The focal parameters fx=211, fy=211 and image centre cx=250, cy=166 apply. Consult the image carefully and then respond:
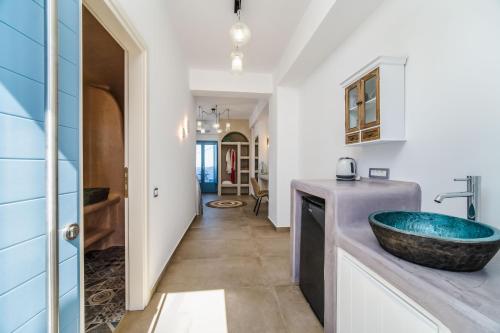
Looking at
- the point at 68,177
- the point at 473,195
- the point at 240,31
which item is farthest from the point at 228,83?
the point at 473,195

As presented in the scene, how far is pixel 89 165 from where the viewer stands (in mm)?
2926

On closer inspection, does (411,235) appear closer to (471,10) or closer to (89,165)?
(471,10)

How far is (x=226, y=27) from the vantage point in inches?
104

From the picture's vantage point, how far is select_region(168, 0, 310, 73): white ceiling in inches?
89.4

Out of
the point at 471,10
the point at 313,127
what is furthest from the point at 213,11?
the point at 471,10

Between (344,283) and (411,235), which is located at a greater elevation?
(411,235)

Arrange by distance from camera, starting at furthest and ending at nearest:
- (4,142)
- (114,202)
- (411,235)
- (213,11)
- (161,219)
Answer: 1. (114,202)
2. (213,11)
3. (161,219)
4. (411,235)
5. (4,142)

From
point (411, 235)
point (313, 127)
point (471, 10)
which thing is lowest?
point (411, 235)

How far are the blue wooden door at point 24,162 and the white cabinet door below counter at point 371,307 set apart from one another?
1271 mm

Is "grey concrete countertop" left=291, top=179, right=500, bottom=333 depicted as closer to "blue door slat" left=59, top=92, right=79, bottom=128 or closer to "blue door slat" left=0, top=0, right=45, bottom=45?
"blue door slat" left=59, top=92, right=79, bottom=128

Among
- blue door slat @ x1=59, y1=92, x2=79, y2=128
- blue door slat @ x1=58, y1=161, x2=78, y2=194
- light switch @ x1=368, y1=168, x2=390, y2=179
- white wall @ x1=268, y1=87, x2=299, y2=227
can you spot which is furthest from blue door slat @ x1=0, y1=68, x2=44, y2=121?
white wall @ x1=268, y1=87, x2=299, y2=227

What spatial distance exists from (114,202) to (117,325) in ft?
5.70

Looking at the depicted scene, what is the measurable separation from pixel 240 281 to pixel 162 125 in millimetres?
1798

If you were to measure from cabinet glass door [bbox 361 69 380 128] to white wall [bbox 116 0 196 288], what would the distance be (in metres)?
1.76
